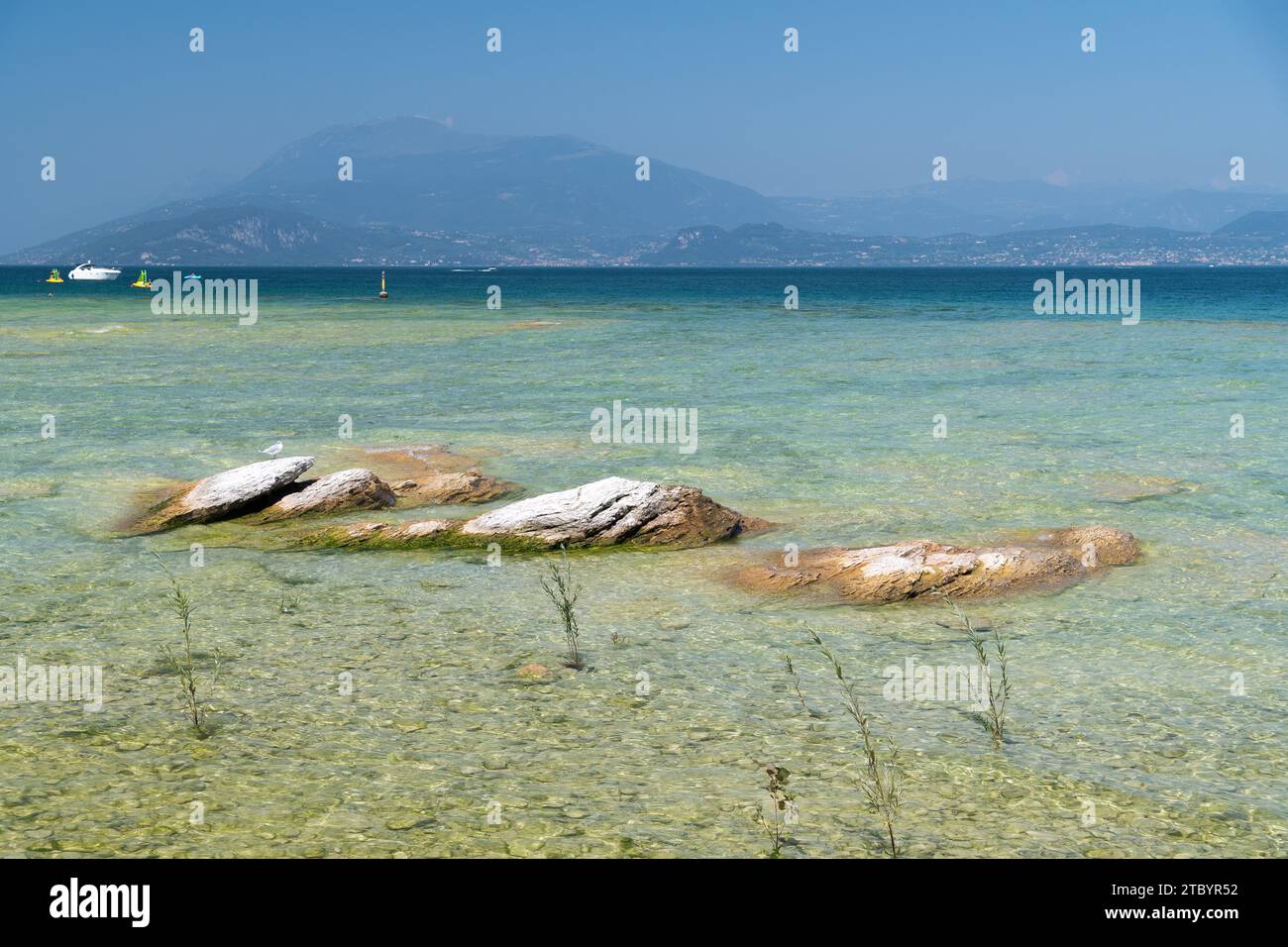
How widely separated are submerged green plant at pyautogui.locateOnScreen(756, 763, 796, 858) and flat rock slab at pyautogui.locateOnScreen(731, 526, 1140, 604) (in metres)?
4.71

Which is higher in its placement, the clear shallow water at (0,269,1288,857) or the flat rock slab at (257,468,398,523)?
the flat rock slab at (257,468,398,523)

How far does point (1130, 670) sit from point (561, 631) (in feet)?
16.9

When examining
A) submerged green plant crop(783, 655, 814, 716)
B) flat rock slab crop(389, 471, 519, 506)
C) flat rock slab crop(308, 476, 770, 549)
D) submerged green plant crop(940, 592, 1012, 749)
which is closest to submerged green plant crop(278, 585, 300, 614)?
flat rock slab crop(308, 476, 770, 549)

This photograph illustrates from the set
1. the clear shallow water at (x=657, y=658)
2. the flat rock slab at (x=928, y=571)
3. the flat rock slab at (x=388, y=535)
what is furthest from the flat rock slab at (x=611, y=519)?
the flat rock slab at (x=928, y=571)

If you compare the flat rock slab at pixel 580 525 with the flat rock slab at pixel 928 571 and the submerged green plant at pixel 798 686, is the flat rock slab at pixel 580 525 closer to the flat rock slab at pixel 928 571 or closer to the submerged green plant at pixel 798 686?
the flat rock slab at pixel 928 571

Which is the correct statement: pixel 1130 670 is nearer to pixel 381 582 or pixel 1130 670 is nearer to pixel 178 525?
pixel 381 582

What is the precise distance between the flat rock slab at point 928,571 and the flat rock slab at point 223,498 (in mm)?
6905

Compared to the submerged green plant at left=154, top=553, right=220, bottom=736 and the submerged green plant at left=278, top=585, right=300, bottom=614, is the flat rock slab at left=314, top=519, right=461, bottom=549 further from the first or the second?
the submerged green plant at left=154, top=553, right=220, bottom=736

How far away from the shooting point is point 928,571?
39.8ft

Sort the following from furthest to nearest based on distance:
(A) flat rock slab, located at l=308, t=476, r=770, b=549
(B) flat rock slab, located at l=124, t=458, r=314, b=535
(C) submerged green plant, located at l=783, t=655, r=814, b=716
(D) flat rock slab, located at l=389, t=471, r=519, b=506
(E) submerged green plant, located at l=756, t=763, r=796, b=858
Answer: (D) flat rock slab, located at l=389, t=471, r=519, b=506 → (B) flat rock slab, located at l=124, t=458, r=314, b=535 → (A) flat rock slab, located at l=308, t=476, r=770, b=549 → (C) submerged green plant, located at l=783, t=655, r=814, b=716 → (E) submerged green plant, located at l=756, t=763, r=796, b=858

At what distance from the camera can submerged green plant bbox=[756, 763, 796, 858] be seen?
21.9 ft

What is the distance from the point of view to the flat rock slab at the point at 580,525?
14.2 m

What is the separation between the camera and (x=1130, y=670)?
987 centimetres
